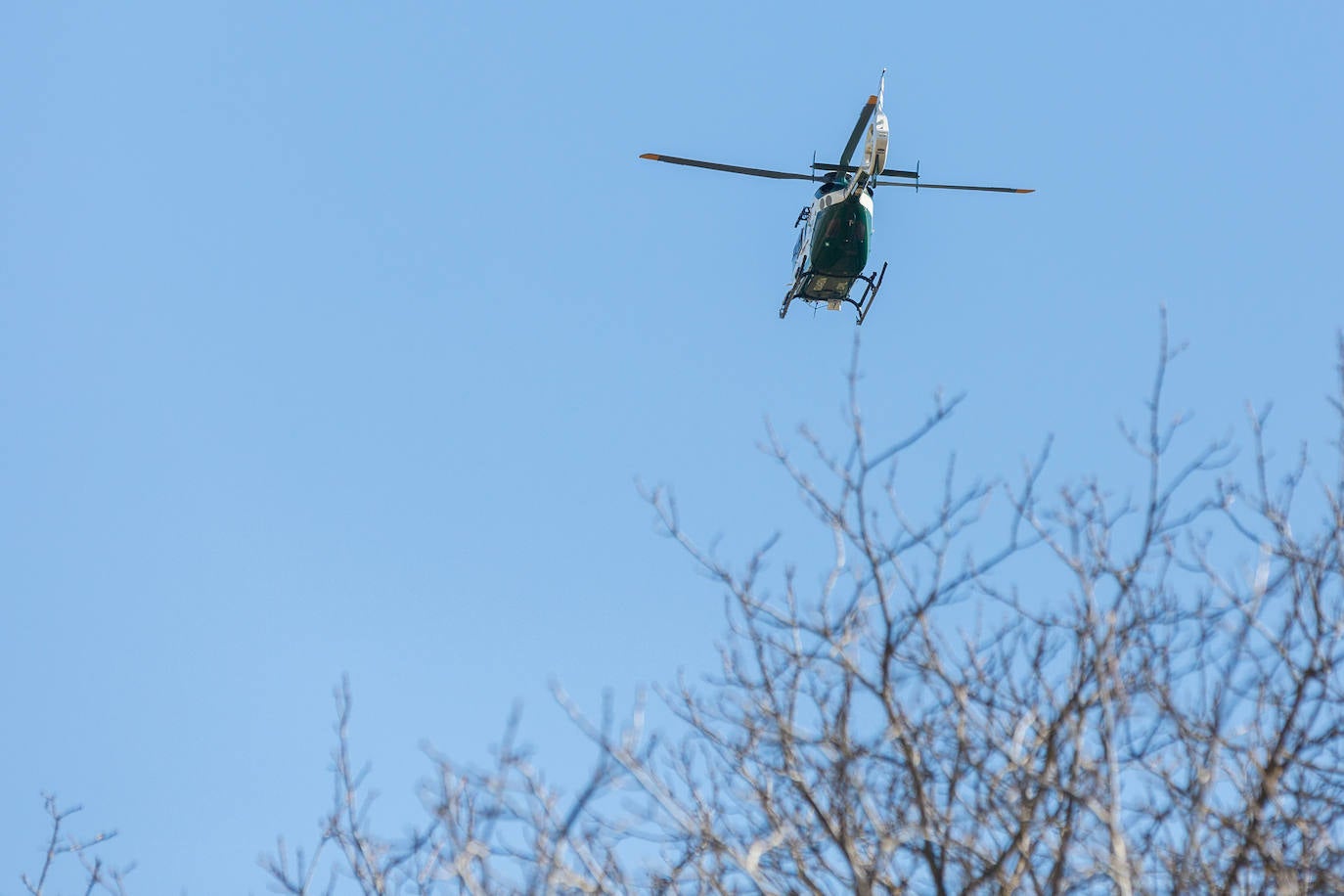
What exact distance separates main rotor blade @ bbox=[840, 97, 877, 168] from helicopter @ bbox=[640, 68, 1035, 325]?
1cm

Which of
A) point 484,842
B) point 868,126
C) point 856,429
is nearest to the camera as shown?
point 484,842

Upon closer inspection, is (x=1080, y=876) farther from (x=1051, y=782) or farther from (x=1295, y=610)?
(x=1295, y=610)

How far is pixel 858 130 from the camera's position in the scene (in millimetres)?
17375

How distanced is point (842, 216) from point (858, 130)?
4.68ft

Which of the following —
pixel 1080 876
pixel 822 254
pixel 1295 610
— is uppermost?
pixel 822 254

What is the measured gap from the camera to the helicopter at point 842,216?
59.0ft

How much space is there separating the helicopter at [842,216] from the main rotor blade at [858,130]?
13 millimetres

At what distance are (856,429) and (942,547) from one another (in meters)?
0.70

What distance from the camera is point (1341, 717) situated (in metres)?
6.82

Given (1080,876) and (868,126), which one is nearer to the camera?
(1080,876)

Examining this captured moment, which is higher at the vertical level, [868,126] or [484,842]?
[868,126]

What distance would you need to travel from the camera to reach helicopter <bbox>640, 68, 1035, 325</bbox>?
1798 centimetres

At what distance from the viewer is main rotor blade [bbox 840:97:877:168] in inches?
635

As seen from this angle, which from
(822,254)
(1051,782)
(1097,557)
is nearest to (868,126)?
(822,254)
